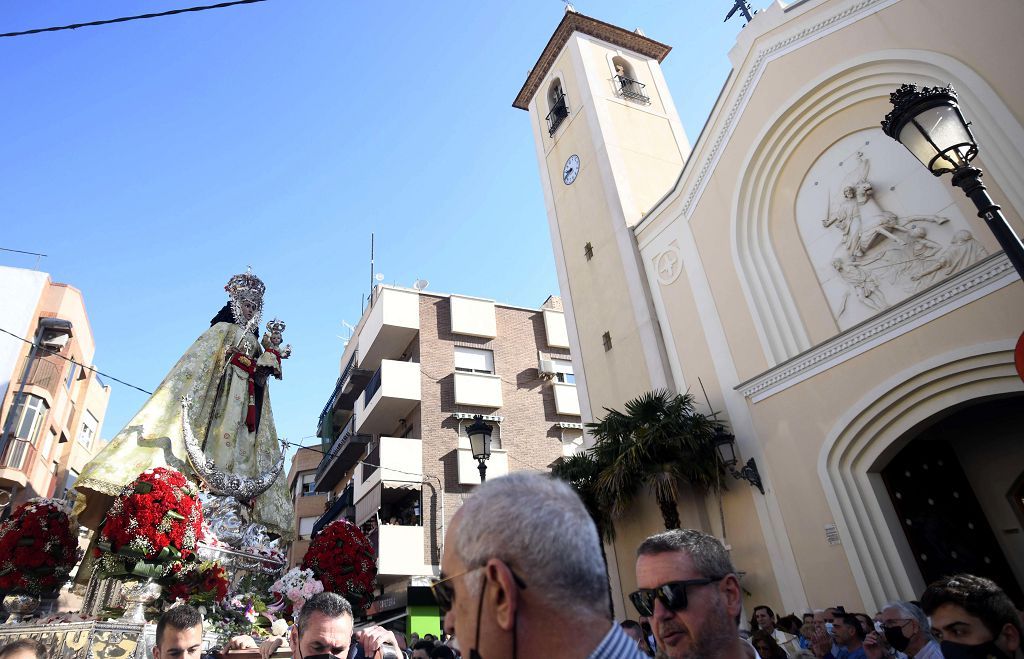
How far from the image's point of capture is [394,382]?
944 inches

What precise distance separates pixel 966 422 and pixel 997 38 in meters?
6.06

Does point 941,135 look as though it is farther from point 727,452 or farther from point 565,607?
point 727,452

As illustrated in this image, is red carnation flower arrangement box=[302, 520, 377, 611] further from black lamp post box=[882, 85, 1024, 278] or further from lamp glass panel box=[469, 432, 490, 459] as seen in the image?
black lamp post box=[882, 85, 1024, 278]

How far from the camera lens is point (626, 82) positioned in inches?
767

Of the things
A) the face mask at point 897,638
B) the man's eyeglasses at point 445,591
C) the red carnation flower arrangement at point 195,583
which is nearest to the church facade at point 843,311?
the face mask at point 897,638

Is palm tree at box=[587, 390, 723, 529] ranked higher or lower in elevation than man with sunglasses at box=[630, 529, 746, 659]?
higher

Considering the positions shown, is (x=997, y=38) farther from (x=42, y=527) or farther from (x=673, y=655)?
(x=42, y=527)

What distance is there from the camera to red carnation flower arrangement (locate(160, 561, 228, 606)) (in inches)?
238

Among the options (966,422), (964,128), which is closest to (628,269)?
(966,422)

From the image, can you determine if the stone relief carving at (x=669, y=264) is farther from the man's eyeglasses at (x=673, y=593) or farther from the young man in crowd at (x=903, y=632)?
the man's eyeglasses at (x=673, y=593)

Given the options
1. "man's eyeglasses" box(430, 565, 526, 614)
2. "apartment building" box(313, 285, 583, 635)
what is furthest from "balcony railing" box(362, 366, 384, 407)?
"man's eyeglasses" box(430, 565, 526, 614)

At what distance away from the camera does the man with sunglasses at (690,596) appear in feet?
8.43

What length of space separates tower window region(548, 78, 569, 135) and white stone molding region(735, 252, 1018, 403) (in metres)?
11.3

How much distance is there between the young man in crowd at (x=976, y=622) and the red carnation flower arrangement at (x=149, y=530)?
5981mm
